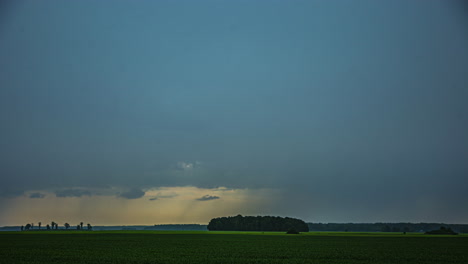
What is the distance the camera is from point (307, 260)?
39.2m

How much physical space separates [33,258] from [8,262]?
3.83 m

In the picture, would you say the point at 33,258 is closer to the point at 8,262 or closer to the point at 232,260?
the point at 8,262

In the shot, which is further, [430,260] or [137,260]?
[430,260]

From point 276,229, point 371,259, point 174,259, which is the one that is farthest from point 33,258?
point 276,229

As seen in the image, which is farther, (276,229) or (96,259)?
(276,229)

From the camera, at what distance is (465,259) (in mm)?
41969

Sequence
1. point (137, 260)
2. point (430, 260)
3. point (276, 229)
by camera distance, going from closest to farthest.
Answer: point (137, 260), point (430, 260), point (276, 229)

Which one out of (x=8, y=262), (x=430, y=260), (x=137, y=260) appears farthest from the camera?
(x=430, y=260)

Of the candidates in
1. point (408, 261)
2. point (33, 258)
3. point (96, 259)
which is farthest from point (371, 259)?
point (33, 258)

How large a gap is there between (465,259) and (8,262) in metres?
45.6

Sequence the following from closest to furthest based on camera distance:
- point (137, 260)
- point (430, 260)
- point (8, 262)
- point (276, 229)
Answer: point (8, 262) < point (137, 260) < point (430, 260) < point (276, 229)

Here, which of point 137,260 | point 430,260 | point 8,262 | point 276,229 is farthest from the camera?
point 276,229

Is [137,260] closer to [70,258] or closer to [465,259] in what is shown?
[70,258]

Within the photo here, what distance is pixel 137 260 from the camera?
38.3m
